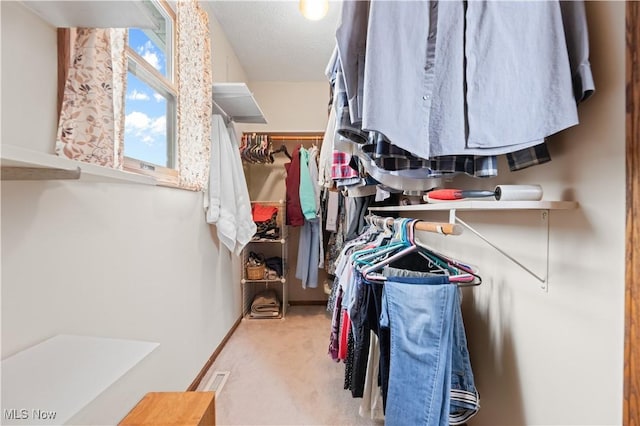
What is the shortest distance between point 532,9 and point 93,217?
4.69 feet

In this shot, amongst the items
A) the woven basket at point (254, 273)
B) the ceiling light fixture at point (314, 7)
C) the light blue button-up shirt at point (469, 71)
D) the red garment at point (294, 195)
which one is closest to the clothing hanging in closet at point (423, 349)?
the light blue button-up shirt at point (469, 71)

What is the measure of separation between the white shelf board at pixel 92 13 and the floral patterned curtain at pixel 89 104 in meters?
0.05

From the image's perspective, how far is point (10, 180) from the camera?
68 cm

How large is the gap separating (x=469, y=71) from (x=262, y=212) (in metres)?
2.29

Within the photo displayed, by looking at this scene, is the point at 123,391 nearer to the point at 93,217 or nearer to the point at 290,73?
the point at 93,217

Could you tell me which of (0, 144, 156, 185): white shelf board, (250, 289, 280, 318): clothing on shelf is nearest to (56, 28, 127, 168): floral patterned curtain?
(0, 144, 156, 185): white shelf board

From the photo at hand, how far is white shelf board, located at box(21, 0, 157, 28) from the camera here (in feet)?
2.29

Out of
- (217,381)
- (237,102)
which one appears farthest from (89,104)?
(217,381)

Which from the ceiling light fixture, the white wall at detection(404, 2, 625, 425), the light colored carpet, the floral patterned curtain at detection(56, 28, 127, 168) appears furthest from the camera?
the ceiling light fixture

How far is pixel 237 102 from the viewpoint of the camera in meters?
2.09

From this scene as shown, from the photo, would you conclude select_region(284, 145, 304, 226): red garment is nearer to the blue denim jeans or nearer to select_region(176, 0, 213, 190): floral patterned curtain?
select_region(176, 0, 213, 190): floral patterned curtain

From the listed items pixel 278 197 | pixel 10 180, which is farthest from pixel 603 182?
pixel 278 197

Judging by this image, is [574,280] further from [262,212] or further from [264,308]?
[264,308]

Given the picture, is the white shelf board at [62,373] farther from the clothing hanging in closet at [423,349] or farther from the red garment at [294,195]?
the red garment at [294,195]
